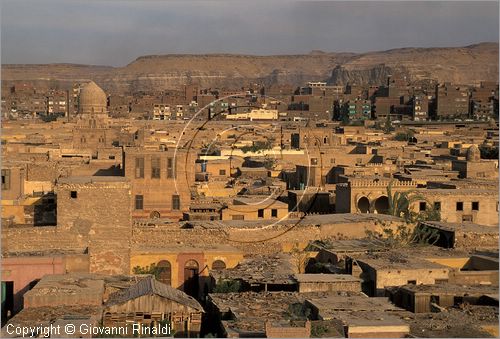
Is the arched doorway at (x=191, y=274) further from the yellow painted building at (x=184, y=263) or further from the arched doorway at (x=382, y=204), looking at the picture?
the arched doorway at (x=382, y=204)

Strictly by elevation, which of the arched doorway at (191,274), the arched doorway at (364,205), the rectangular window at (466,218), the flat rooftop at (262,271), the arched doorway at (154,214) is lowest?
the arched doorway at (191,274)

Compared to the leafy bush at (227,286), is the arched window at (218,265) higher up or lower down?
higher up

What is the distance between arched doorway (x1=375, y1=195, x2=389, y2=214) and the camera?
58.1 ft

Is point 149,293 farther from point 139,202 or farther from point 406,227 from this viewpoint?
point 139,202

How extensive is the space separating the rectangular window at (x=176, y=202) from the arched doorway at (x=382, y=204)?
11.6ft

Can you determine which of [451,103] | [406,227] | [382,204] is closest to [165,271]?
[406,227]

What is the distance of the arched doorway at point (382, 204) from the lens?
58.1 ft

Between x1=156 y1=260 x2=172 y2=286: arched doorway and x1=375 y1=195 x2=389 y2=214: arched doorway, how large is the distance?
5714 millimetres

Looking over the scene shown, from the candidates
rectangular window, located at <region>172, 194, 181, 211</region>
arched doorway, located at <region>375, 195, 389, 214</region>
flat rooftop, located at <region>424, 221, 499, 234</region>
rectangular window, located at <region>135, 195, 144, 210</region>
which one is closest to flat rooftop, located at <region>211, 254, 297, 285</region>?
flat rooftop, located at <region>424, 221, 499, 234</region>

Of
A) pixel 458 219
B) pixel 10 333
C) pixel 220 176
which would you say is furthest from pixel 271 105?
pixel 10 333

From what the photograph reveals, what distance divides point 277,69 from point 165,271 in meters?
121

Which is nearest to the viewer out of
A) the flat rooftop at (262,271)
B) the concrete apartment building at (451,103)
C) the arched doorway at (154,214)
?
the flat rooftop at (262,271)

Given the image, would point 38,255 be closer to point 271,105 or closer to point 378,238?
point 378,238

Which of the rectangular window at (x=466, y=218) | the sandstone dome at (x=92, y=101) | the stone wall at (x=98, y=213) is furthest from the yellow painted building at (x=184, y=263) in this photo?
the sandstone dome at (x=92, y=101)
